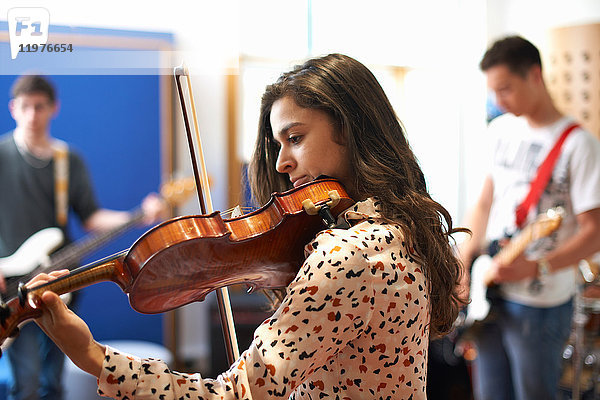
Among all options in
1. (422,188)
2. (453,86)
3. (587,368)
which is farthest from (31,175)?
(453,86)

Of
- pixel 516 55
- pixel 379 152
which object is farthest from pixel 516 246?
pixel 379 152

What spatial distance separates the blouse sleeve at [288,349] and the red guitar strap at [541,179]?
1.73 metres

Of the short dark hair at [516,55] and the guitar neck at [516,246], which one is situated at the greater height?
the short dark hair at [516,55]

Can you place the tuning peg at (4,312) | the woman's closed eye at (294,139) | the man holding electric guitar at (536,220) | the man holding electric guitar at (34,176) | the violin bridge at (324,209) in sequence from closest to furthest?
the tuning peg at (4,312), the violin bridge at (324,209), the woman's closed eye at (294,139), the man holding electric guitar at (536,220), the man holding electric guitar at (34,176)

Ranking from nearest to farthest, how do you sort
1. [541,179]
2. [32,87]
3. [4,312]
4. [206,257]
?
[4,312] → [206,257] → [541,179] → [32,87]

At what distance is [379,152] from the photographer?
1.24 meters

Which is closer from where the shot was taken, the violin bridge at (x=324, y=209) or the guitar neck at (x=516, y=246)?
the violin bridge at (x=324, y=209)

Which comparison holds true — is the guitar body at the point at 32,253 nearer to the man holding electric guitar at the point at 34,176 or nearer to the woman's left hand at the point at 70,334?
the man holding electric guitar at the point at 34,176

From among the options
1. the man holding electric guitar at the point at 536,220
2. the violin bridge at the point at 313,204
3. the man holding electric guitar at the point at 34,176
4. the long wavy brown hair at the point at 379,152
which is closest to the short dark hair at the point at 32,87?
the man holding electric guitar at the point at 34,176

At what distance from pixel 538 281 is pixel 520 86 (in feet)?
2.47

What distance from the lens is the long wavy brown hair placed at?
3.84 feet

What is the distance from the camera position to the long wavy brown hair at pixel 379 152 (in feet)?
3.84

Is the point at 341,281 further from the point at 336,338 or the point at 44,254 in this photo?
the point at 44,254

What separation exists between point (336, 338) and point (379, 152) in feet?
1.31
